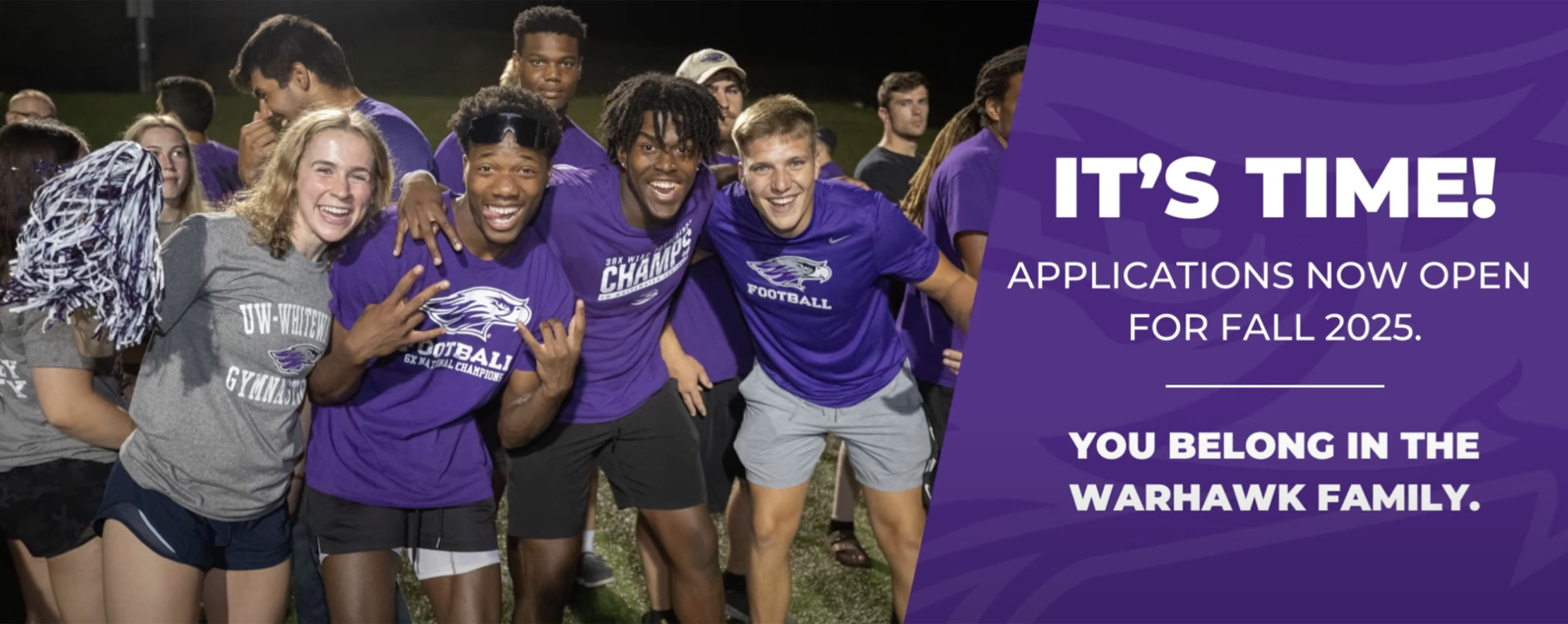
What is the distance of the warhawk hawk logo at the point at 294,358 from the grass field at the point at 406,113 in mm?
6916

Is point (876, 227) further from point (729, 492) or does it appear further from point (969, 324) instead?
point (729, 492)

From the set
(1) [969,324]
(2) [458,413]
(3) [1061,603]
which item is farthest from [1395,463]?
(2) [458,413]

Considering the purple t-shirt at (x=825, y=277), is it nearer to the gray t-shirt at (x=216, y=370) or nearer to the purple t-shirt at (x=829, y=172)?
the gray t-shirt at (x=216, y=370)

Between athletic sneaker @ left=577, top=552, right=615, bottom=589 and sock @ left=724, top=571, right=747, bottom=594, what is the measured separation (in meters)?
0.43

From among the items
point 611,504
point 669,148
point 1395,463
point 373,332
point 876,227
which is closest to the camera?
point 373,332

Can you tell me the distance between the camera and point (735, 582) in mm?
4066

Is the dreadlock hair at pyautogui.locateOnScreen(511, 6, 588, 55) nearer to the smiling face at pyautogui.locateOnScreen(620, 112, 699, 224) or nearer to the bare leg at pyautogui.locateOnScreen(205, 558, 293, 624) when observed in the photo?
the smiling face at pyautogui.locateOnScreen(620, 112, 699, 224)

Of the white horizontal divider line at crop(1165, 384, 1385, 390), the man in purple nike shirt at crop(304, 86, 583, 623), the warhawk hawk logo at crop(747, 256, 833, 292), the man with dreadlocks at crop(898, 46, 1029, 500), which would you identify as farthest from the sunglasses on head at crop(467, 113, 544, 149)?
the white horizontal divider line at crop(1165, 384, 1385, 390)

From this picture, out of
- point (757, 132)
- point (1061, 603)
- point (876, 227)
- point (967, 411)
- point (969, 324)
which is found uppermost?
point (757, 132)

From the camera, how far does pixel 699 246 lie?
348 cm

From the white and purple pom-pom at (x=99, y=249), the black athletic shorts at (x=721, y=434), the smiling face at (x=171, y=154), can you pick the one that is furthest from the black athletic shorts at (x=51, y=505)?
the black athletic shorts at (x=721, y=434)

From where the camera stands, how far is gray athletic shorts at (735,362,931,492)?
3.48 meters

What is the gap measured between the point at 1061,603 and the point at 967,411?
68 cm

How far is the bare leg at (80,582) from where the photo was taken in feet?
9.30
